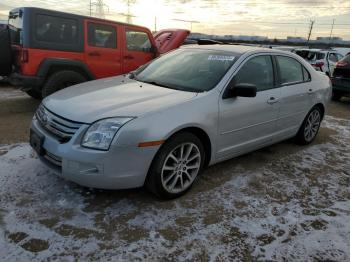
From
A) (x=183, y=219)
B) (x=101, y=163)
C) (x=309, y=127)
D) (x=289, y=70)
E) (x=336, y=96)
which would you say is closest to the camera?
Result: (x=101, y=163)

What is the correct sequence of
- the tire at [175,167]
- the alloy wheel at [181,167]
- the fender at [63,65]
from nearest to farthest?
the tire at [175,167] → the alloy wheel at [181,167] → the fender at [63,65]

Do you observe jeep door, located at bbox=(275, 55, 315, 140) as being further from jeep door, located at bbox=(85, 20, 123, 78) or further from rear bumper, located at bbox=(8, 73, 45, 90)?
rear bumper, located at bbox=(8, 73, 45, 90)

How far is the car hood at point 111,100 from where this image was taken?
3217mm

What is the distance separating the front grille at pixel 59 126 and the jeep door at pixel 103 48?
3642mm

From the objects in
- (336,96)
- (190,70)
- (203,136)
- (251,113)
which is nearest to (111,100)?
(203,136)

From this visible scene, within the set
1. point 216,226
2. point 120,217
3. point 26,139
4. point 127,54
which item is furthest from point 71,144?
point 127,54

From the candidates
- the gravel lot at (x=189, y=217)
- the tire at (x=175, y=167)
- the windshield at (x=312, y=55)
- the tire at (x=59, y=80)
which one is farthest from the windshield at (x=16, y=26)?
the windshield at (x=312, y=55)

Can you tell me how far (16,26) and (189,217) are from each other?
203 inches

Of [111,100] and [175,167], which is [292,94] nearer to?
[175,167]

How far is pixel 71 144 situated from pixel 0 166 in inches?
59.0

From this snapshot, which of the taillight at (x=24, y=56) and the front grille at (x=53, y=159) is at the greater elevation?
the taillight at (x=24, y=56)

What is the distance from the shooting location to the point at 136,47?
788cm

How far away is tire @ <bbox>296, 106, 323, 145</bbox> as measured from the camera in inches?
215

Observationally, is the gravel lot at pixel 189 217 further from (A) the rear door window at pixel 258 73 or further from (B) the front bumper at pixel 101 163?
(A) the rear door window at pixel 258 73
